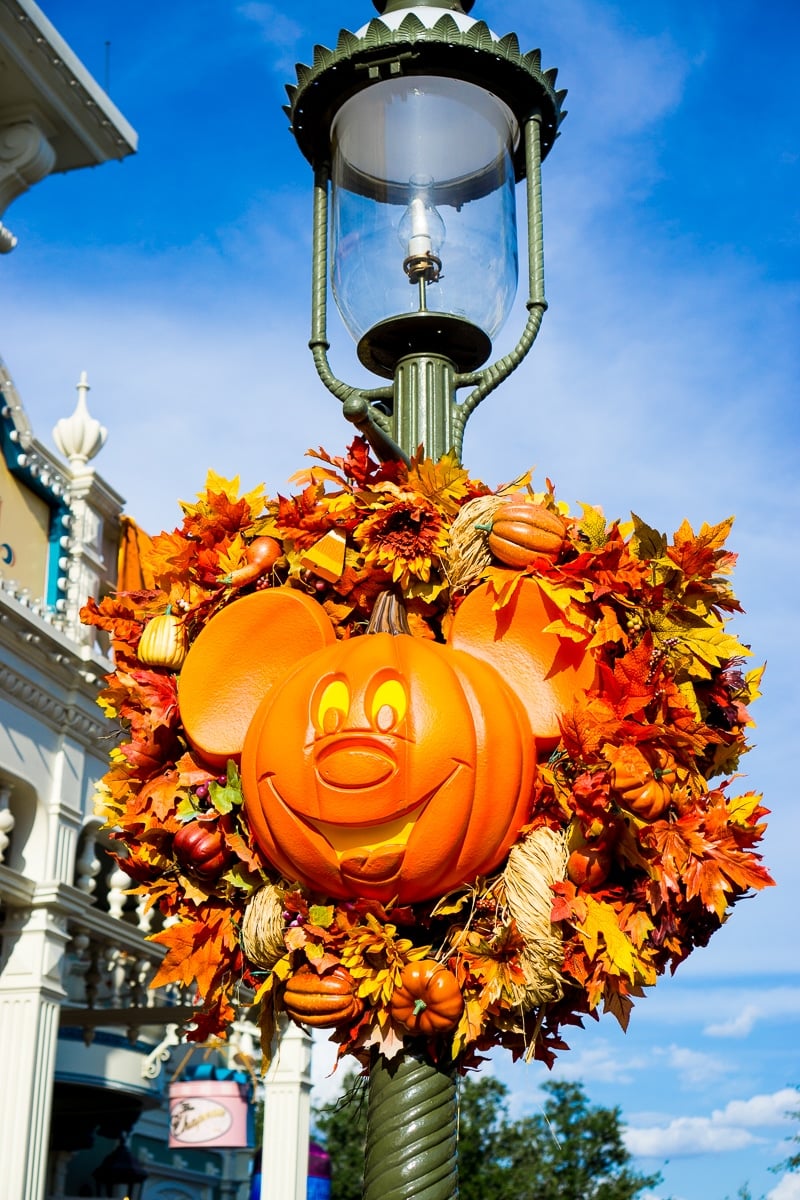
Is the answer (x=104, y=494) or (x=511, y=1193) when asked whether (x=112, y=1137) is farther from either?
(x=511, y=1193)

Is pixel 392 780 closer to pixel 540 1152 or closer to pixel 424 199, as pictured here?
pixel 424 199

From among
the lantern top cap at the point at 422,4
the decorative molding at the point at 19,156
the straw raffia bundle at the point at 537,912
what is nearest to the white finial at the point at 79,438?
the decorative molding at the point at 19,156

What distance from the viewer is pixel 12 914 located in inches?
373

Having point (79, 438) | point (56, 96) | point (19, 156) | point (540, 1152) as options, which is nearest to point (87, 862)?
point (79, 438)

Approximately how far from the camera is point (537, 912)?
2.47 meters

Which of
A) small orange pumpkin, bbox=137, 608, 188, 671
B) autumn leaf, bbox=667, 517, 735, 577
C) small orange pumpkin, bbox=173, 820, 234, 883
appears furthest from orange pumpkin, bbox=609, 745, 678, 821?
small orange pumpkin, bbox=137, 608, 188, 671

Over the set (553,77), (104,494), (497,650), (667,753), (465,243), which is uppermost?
(104,494)

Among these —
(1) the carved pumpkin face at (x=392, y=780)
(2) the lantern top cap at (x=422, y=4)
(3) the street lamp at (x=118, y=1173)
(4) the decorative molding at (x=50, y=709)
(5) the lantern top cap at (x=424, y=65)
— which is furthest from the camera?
(3) the street lamp at (x=118, y=1173)

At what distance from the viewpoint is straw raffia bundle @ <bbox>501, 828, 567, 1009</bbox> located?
96.9 inches

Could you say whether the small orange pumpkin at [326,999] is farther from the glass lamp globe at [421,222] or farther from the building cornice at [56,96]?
the building cornice at [56,96]

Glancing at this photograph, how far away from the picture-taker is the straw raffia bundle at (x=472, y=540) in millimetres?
2779

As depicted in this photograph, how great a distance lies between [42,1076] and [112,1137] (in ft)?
13.5

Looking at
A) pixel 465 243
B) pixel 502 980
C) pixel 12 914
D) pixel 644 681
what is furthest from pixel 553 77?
pixel 12 914

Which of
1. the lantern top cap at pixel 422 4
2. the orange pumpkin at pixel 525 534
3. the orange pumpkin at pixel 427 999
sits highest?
the lantern top cap at pixel 422 4
